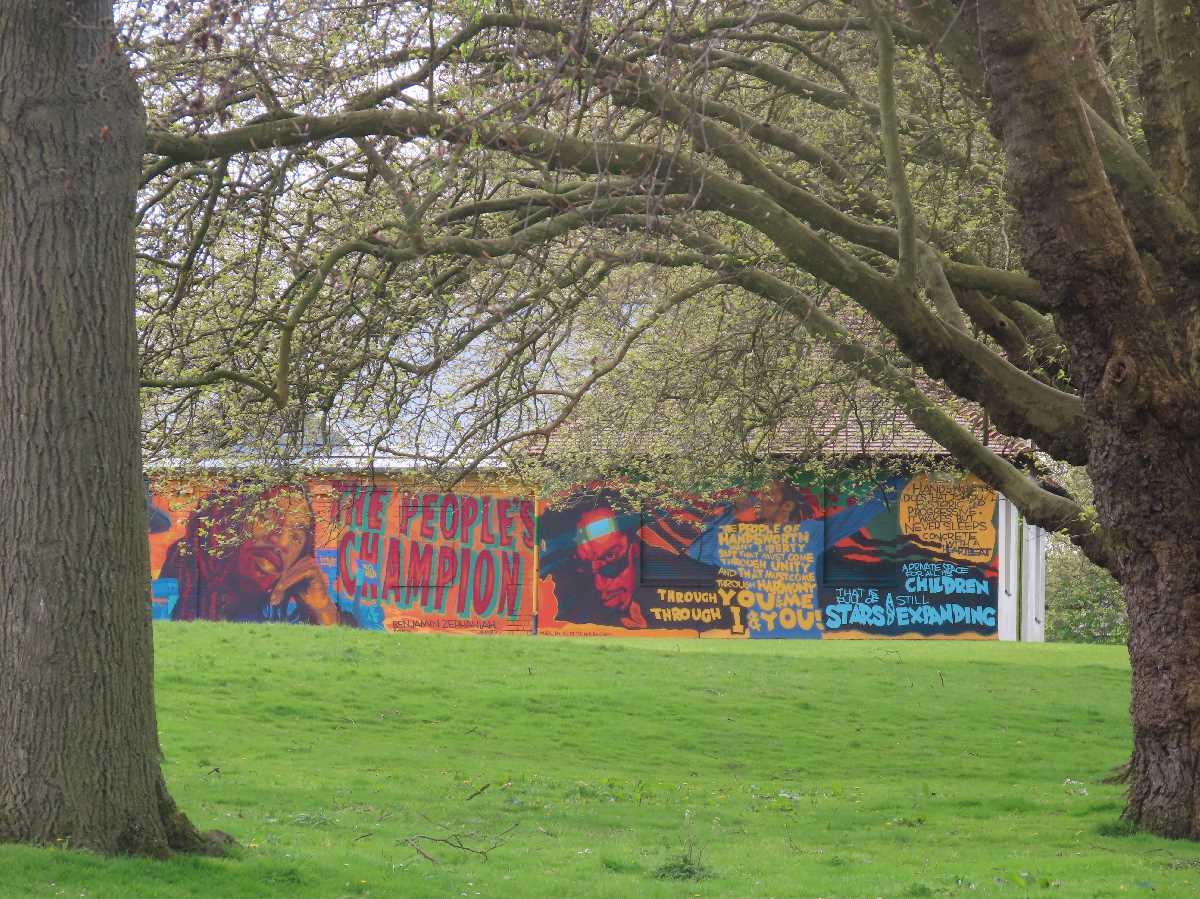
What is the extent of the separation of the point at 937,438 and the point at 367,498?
70.7 feet

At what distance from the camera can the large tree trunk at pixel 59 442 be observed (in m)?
7.39

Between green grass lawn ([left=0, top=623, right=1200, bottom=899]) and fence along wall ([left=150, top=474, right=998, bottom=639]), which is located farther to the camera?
fence along wall ([left=150, top=474, right=998, bottom=639])

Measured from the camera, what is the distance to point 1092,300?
883cm

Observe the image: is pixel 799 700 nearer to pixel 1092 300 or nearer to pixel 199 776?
pixel 199 776

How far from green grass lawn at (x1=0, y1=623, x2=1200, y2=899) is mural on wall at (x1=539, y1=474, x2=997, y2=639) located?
4980 mm

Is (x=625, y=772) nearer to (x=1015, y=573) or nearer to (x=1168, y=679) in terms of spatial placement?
(x=1168, y=679)

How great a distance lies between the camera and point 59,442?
7.45m

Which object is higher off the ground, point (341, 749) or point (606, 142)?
point (606, 142)

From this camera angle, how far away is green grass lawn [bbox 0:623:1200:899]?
327 inches

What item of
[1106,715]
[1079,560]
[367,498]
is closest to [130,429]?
[1106,715]

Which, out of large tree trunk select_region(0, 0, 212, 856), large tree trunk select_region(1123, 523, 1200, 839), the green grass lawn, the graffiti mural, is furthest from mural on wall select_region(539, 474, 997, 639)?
large tree trunk select_region(0, 0, 212, 856)

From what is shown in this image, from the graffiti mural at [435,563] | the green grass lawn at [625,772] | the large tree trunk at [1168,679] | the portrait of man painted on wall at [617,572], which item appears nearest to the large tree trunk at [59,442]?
the green grass lawn at [625,772]

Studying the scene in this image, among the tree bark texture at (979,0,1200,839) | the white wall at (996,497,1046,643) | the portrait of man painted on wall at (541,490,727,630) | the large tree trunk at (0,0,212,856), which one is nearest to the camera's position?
the large tree trunk at (0,0,212,856)

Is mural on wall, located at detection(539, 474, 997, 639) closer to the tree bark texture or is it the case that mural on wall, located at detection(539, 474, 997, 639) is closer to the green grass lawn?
the green grass lawn
